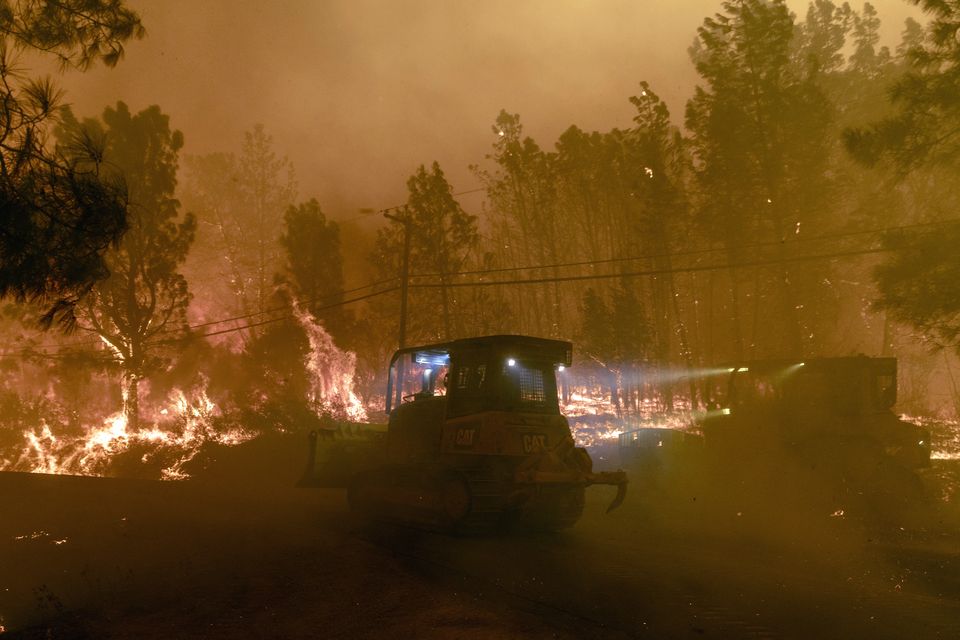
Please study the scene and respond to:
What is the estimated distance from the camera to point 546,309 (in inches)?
1671

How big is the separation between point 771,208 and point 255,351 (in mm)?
25753

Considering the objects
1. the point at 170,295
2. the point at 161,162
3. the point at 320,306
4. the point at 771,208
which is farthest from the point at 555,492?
the point at 320,306

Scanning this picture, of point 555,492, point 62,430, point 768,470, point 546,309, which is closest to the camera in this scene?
point 555,492

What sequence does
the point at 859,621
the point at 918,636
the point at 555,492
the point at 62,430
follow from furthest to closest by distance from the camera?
the point at 62,430
the point at 555,492
the point at 859,621
the point at 918,636

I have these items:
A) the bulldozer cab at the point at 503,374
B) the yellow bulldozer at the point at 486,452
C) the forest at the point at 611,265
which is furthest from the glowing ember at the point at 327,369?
the bulldozer cab at the point at 503,374

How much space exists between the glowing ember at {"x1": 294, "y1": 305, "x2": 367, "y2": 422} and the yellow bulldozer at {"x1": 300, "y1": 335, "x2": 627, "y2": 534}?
21.7 m

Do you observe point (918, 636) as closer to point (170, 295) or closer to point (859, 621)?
point (859, 621)

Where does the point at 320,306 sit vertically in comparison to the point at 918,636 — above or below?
above

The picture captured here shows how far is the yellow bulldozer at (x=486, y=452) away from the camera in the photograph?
10820 mm

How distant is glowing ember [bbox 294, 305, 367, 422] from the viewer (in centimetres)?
3472

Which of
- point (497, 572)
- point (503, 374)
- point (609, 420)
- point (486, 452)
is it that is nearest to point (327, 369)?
point (609, 420)

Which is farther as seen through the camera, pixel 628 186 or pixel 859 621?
pixel 628 186

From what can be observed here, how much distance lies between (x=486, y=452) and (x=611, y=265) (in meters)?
34.4

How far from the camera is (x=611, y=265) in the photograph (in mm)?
43719
